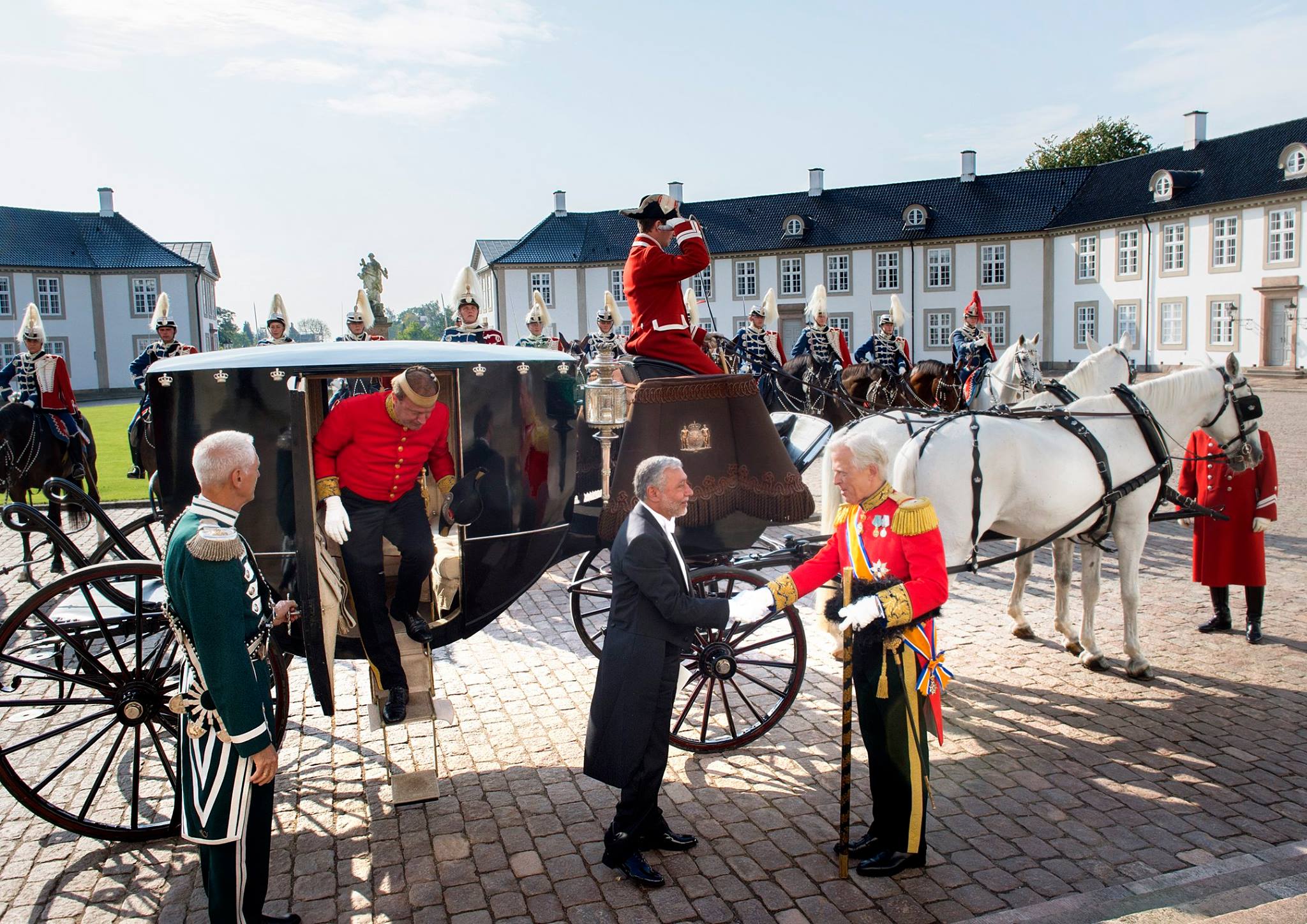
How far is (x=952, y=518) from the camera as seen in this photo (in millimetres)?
5977

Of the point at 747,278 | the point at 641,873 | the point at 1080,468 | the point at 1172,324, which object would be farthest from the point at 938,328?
the point at 641,873

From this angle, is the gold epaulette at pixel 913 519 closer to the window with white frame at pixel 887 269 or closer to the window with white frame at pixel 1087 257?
the window with white frame at pixel 1087 257

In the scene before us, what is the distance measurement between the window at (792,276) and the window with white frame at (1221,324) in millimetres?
18337

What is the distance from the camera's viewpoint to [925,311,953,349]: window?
1820 inches

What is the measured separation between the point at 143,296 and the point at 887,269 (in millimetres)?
36917

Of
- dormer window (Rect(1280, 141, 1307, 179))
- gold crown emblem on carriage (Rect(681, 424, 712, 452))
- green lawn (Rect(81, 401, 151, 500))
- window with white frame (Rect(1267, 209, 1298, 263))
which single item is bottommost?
green lawn (Rect(81, 401, 151, 500))

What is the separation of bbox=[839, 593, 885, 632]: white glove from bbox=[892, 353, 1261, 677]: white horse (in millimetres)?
2140

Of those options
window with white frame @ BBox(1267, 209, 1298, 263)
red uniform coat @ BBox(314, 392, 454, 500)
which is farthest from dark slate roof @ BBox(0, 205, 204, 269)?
red uniform coat @ BBox(314, 392, 454, 500)

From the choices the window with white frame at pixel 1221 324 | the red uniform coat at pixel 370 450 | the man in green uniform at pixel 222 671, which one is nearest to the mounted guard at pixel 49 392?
the red uniform coat at pixel 370 450

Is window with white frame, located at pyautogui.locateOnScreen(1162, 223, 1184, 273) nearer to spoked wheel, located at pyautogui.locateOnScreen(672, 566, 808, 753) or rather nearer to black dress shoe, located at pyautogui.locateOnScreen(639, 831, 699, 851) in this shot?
spoked wheel, located at pyautogui.locateOnScreen(672, 566, 808, 753)

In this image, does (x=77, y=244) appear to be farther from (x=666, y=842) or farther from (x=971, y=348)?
(x=666, y=842)

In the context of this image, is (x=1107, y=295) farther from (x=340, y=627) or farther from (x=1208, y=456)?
(x=340, y=627)

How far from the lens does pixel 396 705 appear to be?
480 cm

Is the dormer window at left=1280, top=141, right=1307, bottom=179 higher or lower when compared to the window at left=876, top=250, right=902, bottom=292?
higher
